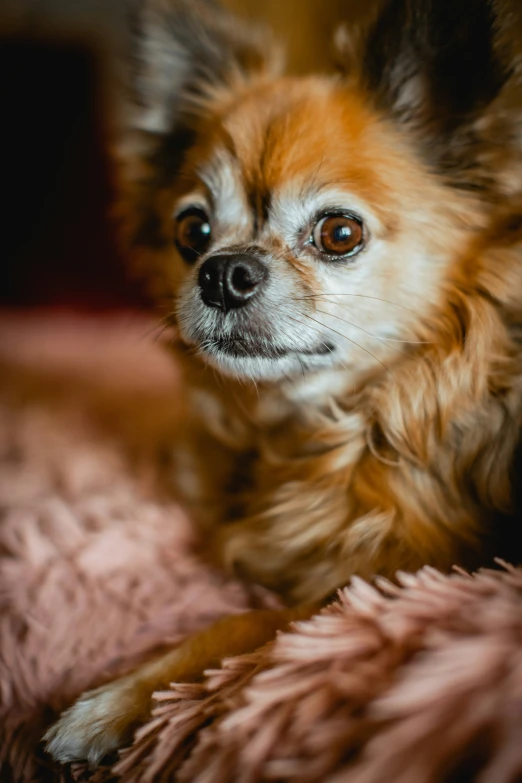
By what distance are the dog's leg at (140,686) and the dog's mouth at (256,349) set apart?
427mm

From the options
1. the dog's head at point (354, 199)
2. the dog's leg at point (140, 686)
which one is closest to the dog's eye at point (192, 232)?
the dog's head at point (354, 199)

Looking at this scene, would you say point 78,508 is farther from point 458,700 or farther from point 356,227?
point 458,700

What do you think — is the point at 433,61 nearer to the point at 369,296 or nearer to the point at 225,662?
the point at 369,296

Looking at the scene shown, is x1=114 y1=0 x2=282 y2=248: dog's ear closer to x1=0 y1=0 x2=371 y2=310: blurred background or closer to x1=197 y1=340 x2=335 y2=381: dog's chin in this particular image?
x1=197 y1=340 x2=335 y2=381: dog's chin

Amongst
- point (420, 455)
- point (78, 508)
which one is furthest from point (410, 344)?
point (78, 508)

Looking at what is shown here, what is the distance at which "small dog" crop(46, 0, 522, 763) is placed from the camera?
1006mm

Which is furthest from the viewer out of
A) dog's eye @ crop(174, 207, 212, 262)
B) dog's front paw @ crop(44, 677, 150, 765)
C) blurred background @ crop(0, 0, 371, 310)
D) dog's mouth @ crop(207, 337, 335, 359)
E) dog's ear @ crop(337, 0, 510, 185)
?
blurred background @ crop(0, 0, 371, 310)

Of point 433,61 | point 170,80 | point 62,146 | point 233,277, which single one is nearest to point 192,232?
point 233,277

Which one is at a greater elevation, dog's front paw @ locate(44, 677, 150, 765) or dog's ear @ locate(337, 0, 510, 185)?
dog's ear @ locate(337, 0, 510, 185)

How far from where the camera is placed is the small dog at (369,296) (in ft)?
3.30

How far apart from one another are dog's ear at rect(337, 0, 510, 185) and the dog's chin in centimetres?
43

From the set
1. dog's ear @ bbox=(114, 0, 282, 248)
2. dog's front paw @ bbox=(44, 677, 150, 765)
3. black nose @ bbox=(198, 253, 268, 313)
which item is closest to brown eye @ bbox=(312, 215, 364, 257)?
black nose @ bbox=(198, 253, 268, 313)

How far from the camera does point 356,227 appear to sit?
1075 millimetres

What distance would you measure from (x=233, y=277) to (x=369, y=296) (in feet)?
0.80
